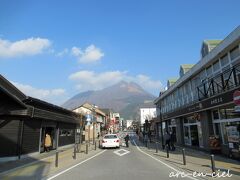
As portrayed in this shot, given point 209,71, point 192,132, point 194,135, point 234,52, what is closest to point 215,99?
point 234,52

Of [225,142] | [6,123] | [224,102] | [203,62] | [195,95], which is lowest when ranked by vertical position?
[225,142]

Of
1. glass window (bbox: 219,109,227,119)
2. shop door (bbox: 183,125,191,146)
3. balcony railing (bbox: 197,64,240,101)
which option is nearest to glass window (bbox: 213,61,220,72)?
balcony railing (bbox: 197,64,240,101)

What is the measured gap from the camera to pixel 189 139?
2556 cm

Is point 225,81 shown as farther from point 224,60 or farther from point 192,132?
point 192,132

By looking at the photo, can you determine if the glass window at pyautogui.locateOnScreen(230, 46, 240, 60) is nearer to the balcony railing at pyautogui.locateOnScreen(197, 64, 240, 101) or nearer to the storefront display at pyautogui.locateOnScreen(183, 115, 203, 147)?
the balcony railing at pyautogui.locateOnScreen(197, 64, 240, 101)

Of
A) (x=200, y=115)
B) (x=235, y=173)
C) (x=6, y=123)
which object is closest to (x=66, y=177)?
(x=235, y=173)

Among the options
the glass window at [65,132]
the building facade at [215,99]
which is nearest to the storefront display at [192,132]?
the building facade at [215,99]

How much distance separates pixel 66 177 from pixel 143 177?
327 cm

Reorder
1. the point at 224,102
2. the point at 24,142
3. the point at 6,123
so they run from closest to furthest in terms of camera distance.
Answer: the point at 224,102, the point at 6,123, the point at 24,142

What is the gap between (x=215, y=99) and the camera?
621 inches

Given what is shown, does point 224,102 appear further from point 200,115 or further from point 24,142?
point 24,142

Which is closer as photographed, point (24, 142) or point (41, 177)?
point (41, 177)

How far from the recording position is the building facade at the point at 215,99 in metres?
14.5

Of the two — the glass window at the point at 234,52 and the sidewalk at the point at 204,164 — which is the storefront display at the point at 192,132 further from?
the glass window at the point at 234,52
